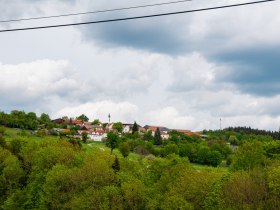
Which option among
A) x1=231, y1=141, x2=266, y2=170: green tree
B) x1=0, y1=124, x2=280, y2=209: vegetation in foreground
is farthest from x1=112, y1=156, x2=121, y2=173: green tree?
x1=231, y1=141, x2=266, y2=170: green tree

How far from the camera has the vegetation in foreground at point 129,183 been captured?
5150 centimetres

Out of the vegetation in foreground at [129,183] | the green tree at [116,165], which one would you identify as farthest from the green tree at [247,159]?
the green tree at [116,165]

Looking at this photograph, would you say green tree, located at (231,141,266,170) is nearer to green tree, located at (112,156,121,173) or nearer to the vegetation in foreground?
the vegetation in foreground

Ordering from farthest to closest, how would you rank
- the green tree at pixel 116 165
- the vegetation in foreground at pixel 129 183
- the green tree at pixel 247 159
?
the green tree at pixel 247 159, the green tree at pixel 116 165, the vegetation in foreground at pixel 129 183

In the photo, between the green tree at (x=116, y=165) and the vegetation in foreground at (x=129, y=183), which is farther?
the green tree at (x=116, y=165)

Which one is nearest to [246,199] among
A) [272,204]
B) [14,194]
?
[272,204]

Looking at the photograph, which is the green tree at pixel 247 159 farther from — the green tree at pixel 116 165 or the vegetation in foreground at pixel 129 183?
the green tree at pixel 116 165

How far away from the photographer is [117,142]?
191000mm

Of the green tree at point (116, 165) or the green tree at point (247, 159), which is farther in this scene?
the green tree at point (247, 159)

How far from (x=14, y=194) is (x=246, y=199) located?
140 feet

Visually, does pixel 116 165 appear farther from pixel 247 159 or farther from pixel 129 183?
pixel 247 159

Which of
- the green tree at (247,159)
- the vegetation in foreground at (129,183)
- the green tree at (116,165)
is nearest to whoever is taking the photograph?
the vegetation in foreground at (129,183)

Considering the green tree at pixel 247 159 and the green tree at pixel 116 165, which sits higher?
the green tree at pixel 247 159

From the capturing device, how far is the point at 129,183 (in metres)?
60.8
